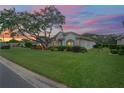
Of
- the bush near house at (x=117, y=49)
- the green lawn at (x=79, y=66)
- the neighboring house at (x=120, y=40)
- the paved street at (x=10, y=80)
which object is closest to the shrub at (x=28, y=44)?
the green lawn at (x=79, y=66)

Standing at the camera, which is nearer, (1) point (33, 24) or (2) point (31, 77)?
(2) point (31, 77)

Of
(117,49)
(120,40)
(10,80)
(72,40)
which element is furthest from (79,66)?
(10,80)

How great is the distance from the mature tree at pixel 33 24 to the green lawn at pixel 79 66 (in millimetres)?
564

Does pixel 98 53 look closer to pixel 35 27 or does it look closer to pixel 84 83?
pixel 84 83

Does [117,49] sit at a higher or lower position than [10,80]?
higher

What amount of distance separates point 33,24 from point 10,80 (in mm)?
2175

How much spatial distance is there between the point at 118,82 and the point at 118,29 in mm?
1860

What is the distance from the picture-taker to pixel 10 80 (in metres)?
14.1

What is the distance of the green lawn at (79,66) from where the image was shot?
13.6 m

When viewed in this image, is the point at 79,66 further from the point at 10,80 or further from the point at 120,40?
the point at 10,80

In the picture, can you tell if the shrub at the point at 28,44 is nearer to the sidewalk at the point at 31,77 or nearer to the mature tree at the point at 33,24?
the mature tree at the point at 33,24
